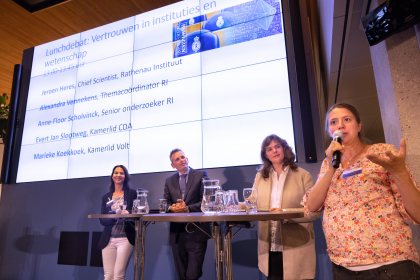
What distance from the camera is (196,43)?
3330 mm

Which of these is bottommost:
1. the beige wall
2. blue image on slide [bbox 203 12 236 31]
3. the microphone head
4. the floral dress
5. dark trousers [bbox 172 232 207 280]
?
dark trousers [bbox 172 232 207 280]

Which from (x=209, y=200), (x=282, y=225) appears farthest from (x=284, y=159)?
(x=209, y=200)

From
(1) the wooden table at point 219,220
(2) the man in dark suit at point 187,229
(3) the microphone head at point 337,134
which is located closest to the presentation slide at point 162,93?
(2) the man in dark suit at point 187,229

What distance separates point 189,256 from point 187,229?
0.23m

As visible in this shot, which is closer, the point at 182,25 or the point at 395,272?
the point at 395,272

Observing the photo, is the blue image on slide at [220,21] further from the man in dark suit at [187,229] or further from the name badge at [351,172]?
the name badge at [351,172]

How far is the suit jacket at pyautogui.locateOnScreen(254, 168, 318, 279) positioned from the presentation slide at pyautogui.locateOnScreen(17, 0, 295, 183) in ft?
2.86

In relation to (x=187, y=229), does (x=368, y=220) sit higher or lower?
higher

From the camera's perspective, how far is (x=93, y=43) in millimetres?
4023

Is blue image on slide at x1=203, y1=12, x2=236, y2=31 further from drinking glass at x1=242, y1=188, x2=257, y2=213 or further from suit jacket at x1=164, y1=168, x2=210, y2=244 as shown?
drinking glass at x1=242, y1=188, x2=257, y2=213

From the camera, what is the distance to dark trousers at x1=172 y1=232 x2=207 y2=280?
2371mm

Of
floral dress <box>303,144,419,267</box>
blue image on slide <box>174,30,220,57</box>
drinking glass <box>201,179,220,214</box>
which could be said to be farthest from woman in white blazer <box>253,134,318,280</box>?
blue image on slide <box>174,30,220,57</box>

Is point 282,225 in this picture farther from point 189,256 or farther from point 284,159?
point 189,256

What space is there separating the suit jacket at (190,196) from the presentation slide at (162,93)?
0.41 m
